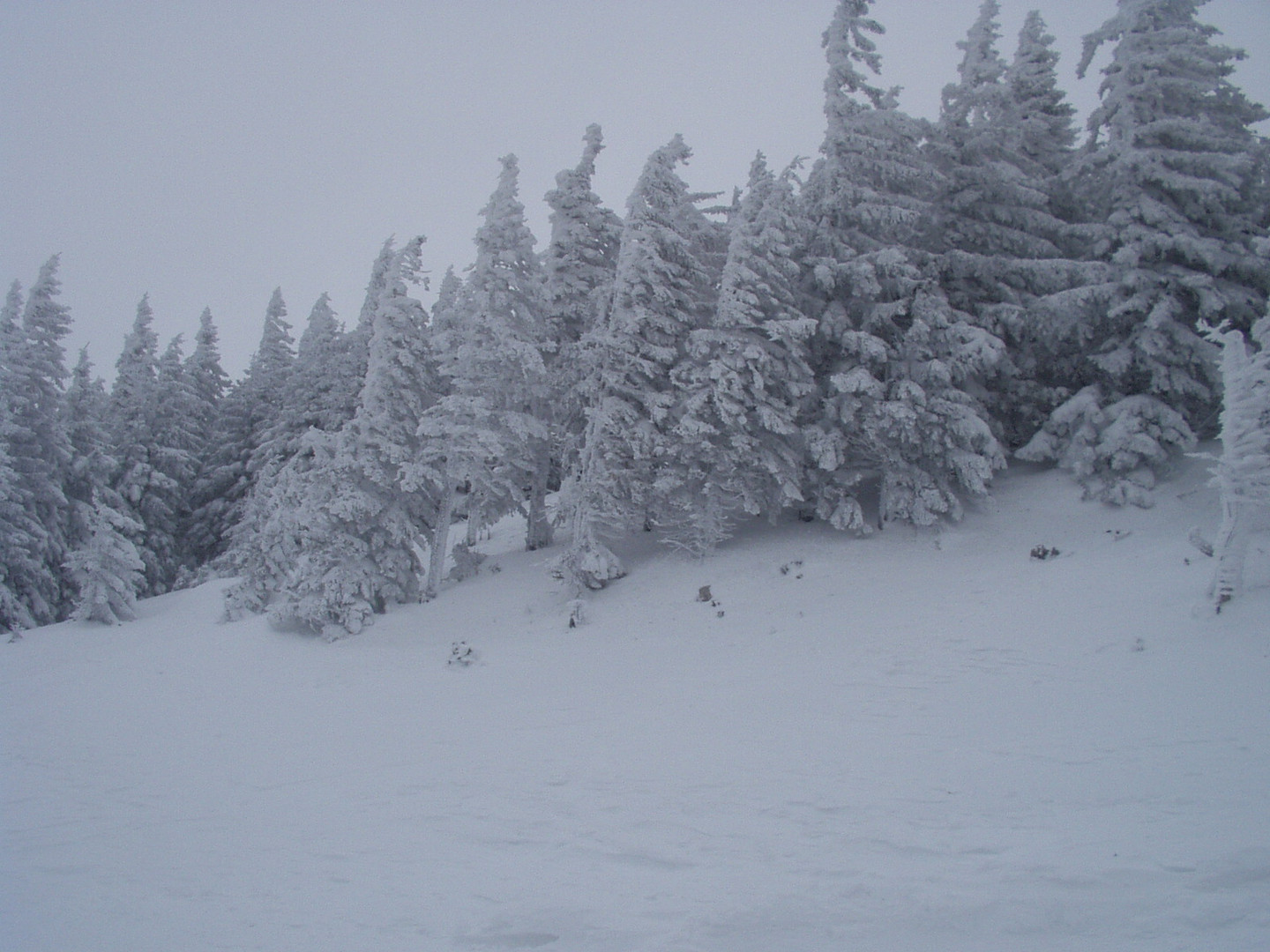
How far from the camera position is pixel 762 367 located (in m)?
20.2

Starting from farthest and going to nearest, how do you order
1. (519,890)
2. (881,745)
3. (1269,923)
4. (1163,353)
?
(1163,353), (881,745), (519,890), (1269,923)

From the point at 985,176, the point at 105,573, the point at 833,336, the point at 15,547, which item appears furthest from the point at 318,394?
the point at 985,176

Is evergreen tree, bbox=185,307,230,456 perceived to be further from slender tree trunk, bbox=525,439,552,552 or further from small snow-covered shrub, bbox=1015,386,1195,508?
small snow-covered shrub, bbox=1015,386,1195,508

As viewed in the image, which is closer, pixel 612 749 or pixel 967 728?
pixel 967 728

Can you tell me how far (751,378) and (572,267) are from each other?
8.70 meters

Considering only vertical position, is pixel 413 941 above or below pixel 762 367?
below

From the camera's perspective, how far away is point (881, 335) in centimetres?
2116

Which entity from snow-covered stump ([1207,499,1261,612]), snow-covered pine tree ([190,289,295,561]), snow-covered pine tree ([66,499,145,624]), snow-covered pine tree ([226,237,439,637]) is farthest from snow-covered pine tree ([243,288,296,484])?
snow-covered stump ([1207,499,1261,612])

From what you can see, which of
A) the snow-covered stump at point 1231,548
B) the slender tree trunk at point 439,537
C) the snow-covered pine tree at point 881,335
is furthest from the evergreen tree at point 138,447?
the snow-covered stump at point 1231,548

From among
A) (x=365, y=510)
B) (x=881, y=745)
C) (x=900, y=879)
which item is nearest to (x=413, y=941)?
(x=900, y=879)

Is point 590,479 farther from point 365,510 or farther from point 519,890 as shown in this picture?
point 519,890

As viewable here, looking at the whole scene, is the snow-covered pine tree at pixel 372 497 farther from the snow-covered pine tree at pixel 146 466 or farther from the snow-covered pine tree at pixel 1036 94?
the snow-covered pine tree at pixel 1036 94

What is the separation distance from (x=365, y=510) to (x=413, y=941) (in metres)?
16.6

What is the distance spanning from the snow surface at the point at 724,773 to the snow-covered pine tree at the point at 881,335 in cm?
216
